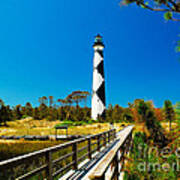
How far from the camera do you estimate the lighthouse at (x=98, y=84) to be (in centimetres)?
2966

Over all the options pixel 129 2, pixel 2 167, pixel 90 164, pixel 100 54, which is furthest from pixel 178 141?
pixel 100 54

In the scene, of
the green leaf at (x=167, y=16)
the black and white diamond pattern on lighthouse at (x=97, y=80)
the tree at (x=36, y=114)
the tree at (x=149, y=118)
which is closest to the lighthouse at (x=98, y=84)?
the black and white diamond pattern on lighthouse at (x=97, y=80)

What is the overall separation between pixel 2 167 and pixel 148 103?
17.0 ft

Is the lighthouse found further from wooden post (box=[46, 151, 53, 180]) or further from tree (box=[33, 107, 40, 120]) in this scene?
wooden post (box=[46, 151, 53, 180])

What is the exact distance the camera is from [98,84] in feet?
99.3

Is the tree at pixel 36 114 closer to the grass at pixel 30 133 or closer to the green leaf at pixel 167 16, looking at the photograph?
the grass at pixel 30 133

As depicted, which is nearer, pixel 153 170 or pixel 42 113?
pixel 153 170

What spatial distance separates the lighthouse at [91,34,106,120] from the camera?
2966 cm

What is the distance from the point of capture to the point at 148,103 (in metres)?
6.52

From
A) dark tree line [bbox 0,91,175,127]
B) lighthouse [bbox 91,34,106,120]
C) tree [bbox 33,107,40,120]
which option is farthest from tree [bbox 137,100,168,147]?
tree [bbox 33,107,40,120]

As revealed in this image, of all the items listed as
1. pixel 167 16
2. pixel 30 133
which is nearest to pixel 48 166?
pixel 167 16

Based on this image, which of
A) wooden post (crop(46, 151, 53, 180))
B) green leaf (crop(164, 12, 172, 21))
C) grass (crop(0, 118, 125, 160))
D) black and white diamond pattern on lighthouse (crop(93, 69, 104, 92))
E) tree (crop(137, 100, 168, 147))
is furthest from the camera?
black and white diamond pattern on lighthouse (crop(93, 69, 104, 92))

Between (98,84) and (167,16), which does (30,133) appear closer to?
(98,84)

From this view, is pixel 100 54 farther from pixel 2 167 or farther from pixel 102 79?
pixel 2 167
